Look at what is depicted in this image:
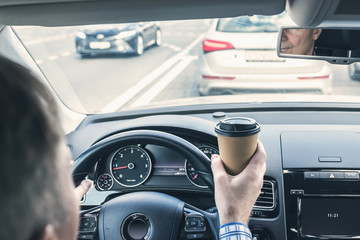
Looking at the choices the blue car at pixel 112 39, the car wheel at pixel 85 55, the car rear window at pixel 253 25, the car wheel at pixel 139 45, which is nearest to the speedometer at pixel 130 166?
the car rear window at pixel 253 25

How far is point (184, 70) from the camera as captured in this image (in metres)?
10.7

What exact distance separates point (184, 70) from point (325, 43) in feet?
26.5

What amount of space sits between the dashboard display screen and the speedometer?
95 centimetres

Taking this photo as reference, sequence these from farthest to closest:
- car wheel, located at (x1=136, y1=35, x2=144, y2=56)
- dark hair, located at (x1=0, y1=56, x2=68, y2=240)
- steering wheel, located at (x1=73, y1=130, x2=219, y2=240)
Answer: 1. car wheel, located at (x1=136, y1=35, x2=144, y2=56)
2. steering wheel, located at (x1=73, y1=130, x2=219, y2=240)
3. dark hair, located at (x1=0, y1=56, x2=68, y2=240)

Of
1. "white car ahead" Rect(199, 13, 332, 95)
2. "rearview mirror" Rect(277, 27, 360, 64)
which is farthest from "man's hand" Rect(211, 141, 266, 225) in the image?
"white car ahead" Rect(199, 13, 332, 95)

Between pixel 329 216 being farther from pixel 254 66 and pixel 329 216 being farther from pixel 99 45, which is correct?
pixel 99 45

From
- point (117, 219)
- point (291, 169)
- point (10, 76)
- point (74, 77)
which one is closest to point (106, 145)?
point (117, 219)

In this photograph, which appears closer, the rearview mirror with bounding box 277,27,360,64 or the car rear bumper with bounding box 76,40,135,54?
the rearview mirror with bounding box 277,27,360,64

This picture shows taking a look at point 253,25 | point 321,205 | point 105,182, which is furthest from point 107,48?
point 321,205

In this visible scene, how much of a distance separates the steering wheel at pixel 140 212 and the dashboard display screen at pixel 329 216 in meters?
0.70

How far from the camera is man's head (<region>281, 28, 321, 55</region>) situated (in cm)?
270

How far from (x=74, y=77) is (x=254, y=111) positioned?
806 centimetres

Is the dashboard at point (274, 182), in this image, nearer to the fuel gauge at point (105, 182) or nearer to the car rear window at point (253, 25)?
the fuel gauge at point (105, 182)

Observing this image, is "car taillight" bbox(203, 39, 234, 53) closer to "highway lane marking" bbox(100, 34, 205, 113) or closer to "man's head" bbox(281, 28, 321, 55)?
"highway lane marking" bbox(100, 34, 205, 113)
